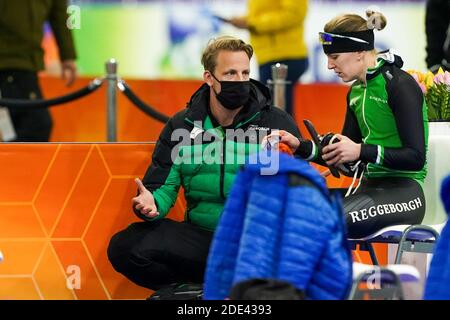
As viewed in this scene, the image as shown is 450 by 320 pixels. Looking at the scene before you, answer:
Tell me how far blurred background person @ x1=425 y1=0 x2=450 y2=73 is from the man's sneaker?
4053 millimetres

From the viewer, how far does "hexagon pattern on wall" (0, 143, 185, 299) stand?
654 centimetres

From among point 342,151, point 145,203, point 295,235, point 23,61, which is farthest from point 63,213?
point 23,61

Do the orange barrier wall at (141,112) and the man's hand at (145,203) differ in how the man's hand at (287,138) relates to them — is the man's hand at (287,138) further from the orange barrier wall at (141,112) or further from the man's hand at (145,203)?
the orange barrier wall at (141,112)

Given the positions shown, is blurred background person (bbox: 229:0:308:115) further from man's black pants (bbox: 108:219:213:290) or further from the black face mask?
man's black pants (bbox: 108:219:213:290)

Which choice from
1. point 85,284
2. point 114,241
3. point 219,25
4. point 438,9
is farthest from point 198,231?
point 219,25

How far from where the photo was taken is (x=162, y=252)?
5871mm

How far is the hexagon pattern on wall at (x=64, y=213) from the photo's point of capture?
6535 mm

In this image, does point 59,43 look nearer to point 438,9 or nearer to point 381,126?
point 438,9

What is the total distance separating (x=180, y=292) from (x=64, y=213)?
1161 millimetres

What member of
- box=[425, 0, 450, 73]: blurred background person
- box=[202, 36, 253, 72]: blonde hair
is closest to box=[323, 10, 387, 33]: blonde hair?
box=[202, 36, 253, 72]: blonde hair

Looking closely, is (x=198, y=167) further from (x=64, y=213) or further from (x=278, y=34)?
(x=278, y=34)

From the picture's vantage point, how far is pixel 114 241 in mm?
6016

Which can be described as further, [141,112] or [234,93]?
[141,112]
